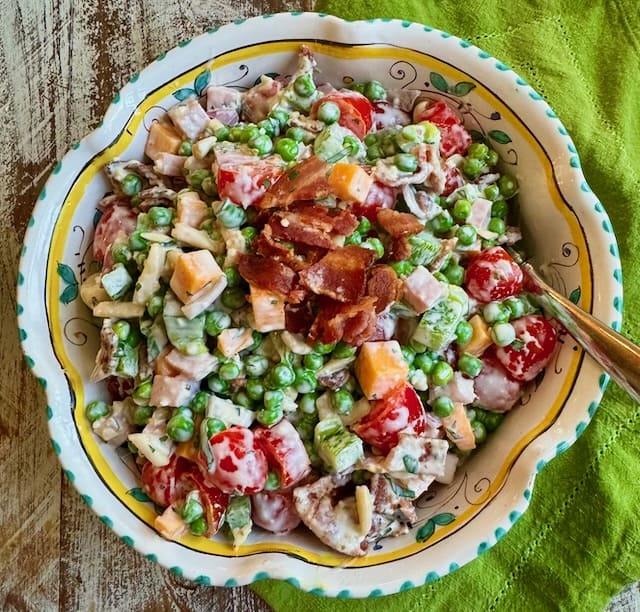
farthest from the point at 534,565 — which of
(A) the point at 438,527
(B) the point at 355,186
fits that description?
(B) the point at 355,186

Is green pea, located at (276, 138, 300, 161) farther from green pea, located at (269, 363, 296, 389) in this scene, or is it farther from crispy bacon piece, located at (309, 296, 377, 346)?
green pea, located at (269, 363, 296, 389)

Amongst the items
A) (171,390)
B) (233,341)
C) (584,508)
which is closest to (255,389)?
(233,341)

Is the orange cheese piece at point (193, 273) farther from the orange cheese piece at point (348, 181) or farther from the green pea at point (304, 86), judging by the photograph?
the green pea at point (304, 86)

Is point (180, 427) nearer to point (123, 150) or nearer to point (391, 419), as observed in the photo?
point (391, 419)

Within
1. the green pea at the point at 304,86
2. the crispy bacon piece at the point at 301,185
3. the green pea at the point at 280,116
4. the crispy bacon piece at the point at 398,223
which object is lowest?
the crispy bacon piece at the point at 398,223

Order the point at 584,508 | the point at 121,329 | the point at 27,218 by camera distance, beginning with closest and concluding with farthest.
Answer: the point at 121,329 → the point at 584,508 → the point at 27,218

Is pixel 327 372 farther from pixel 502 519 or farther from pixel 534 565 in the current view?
pixel 534 565

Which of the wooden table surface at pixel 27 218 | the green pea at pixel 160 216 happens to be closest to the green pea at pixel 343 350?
the green pea at pixel 160 216
